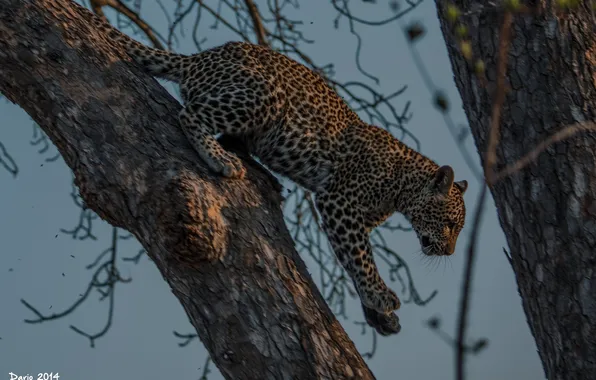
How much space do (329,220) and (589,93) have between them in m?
3.35

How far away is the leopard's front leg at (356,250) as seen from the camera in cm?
673

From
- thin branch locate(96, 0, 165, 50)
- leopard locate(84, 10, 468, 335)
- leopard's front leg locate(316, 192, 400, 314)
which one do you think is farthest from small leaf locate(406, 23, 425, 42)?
thin branch locate(96, 0, 165, 50)

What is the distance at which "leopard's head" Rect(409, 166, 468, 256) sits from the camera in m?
7.15

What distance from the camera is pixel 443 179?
7258 millimetres

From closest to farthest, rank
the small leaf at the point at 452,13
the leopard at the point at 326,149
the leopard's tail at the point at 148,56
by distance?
the small leaf at the point at 452,13 < the leopard's tail at the point at 148,56 < the leopard at the point at 326,149

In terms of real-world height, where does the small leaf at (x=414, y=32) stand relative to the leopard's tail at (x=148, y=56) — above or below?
below

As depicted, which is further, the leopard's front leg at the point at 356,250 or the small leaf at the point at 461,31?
the leopard's front leg at the point at 356,250

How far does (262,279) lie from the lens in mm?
4250

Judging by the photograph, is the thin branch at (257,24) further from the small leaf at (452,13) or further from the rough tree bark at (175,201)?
the small leaf at (452,13)

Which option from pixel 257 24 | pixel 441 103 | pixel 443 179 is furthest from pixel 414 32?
pixel 257 24

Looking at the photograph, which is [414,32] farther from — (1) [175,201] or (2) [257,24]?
(2) [257,24]

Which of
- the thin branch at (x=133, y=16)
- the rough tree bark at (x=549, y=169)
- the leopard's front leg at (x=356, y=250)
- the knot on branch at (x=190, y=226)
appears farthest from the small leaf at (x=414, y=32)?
the thin branch at (x=133, y=16)

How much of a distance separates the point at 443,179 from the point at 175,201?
3.55 m

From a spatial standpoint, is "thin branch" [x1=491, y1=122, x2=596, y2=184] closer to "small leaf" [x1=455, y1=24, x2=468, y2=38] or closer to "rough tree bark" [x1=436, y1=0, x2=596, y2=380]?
"rough tree bark" [x1=436, y1=0, x2=596, y2=380]
